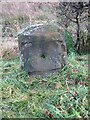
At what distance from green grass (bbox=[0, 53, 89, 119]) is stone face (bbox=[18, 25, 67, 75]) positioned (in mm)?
113

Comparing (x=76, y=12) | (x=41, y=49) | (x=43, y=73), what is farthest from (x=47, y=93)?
(x=76, y=12)

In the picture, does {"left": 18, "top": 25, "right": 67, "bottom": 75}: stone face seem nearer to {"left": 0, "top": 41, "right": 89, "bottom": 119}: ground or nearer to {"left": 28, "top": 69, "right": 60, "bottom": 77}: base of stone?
Result: {"left": 28, "top": 69, "right": 60, "bottom": 77}: base of stone

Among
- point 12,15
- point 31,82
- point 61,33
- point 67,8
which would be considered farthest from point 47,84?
point 12,15

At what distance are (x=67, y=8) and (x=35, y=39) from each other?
60.1 inches

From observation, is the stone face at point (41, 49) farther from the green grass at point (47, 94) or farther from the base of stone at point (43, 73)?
the green grass at point (47, 94)

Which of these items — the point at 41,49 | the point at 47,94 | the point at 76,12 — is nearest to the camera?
the point at 47,94

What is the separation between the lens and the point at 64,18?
501 centimetres

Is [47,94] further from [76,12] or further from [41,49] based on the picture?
[76,12]

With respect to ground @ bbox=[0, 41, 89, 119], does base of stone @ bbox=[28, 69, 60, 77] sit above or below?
above

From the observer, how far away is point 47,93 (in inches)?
117

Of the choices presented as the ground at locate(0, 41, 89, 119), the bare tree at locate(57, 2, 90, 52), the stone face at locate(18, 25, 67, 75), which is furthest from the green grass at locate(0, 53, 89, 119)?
the bare tree at locate(57, 2, 90, 52)

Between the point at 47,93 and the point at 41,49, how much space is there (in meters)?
0.68

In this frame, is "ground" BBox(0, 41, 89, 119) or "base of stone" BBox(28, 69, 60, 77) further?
"base of stone" BBox(28, 69, 60, 77)

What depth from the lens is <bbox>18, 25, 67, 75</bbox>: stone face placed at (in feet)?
11.4
